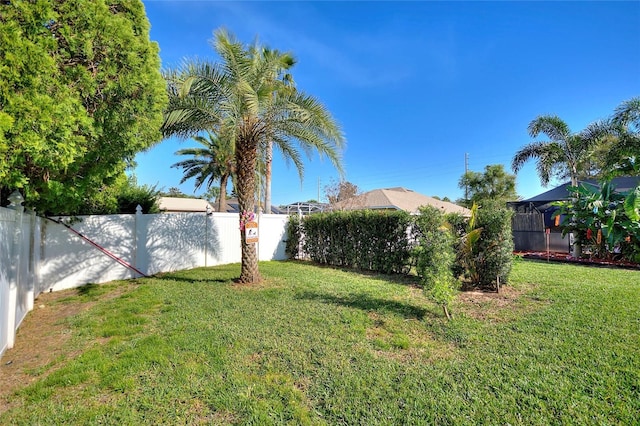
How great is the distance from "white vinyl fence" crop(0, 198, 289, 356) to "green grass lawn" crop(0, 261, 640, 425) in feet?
3.55

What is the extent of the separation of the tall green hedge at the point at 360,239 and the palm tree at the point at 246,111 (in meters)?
2.76

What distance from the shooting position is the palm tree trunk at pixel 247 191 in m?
7.38

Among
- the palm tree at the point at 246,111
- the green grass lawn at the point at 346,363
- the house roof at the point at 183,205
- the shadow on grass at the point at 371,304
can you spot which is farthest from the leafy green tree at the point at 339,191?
the green grass lawn at the point at 346,363

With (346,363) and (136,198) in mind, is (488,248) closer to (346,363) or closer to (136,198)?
(346,363)

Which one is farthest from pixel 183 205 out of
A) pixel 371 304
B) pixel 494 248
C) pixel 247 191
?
pixel 494 248

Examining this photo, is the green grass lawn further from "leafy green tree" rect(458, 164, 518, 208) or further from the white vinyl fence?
"leafy green tree" rect(458, 164, 518, 208)

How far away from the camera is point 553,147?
13.9m

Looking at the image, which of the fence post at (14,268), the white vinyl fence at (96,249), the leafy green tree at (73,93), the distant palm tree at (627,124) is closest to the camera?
the leafy green tree at (73,93)

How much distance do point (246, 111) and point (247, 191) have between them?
1959mm

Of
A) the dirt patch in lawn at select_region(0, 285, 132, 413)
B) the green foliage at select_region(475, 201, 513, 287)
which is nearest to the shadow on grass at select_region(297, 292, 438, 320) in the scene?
the green foliage at select_region(475, 201, 513, 287)

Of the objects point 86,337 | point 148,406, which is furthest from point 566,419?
point 86,337

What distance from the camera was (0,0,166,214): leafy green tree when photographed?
9.83ft

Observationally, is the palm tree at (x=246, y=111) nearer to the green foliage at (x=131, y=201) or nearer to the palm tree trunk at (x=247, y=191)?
the palm tree trunk at (x=247, y=191)

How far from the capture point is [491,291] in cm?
648
